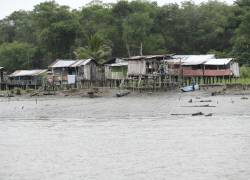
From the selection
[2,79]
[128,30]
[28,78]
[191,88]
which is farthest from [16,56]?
[191,88]

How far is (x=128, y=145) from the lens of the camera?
24094 mm

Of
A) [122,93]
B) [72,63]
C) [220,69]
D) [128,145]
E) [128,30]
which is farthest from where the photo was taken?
[128,30]

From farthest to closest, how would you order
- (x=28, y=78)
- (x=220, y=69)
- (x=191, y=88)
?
1. (x=28, y=78)
2. (x=220, y=69)
3. (x=191, y=88)

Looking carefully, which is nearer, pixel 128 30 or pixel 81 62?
pixel 81 62

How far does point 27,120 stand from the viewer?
1447 inches

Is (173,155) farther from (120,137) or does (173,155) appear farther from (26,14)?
(26,14)

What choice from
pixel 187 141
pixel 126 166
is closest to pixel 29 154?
pixel 126 166

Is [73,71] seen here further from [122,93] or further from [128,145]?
[128,145]

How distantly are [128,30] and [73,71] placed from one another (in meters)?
9.96

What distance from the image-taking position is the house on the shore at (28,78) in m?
71.4

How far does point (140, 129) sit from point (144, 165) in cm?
941

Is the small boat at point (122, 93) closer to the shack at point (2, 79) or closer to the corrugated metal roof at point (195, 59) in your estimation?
the corrugated metal roof at point (195, 59)

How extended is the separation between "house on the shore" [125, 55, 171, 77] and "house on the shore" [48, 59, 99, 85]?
581cm

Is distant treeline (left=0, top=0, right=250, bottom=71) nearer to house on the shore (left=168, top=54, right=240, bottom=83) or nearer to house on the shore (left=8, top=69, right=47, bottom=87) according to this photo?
house on the shore (left=8, top=69, right=47, bottom=87)
